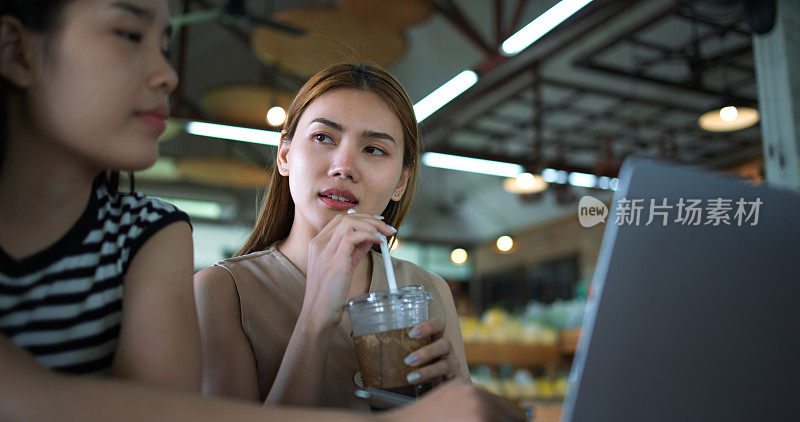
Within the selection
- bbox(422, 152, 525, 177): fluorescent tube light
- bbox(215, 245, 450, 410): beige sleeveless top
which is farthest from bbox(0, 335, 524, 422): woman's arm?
bbox(422, 152, 525, 177): fluorescent tube light

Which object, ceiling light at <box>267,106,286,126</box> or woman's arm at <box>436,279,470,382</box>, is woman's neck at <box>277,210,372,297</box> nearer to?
woman's arm at <box>436,279,470,382</box>

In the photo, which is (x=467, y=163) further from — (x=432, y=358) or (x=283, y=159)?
(x=432, y=358)

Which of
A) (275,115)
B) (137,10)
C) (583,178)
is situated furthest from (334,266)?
(583,178)

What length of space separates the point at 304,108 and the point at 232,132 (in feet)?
15.7

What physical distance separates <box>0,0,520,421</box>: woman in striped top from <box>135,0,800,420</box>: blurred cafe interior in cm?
26

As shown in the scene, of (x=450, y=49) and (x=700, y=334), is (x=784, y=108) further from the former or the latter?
(x=450, y=49)

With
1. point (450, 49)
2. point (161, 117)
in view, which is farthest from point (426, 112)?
point (161, 117)

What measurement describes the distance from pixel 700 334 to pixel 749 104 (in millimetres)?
6107

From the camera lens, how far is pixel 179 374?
2.92 feet

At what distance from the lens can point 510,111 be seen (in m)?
10.2

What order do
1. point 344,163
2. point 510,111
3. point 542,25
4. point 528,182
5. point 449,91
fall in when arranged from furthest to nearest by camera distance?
1. point 510,111
2. point 528,182
3. point 449,91
4. point 542,25
5. point 344,163

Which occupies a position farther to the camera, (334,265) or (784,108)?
(784,108)

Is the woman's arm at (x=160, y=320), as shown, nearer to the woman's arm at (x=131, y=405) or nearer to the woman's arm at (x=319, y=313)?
the woman's arm at (x=131, y=405)

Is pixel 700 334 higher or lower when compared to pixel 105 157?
lower
